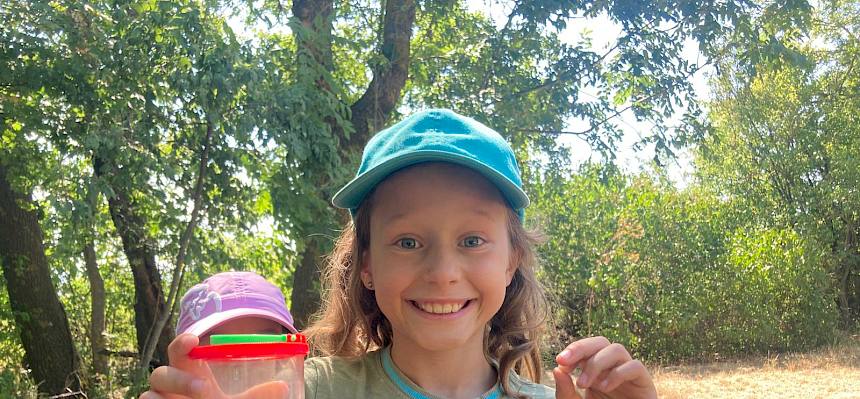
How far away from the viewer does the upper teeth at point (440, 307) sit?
4.79 ft

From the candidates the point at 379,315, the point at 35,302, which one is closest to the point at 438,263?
the point at 379,315

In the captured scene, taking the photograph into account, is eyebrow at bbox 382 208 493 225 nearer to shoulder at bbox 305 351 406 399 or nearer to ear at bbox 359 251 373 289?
ear at bbox 359 251 373 289

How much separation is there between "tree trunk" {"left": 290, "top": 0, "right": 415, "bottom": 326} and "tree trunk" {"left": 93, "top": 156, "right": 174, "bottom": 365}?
115 centimetres

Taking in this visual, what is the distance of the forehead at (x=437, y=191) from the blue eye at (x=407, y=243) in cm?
5

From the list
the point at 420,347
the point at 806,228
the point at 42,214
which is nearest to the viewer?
the point at 420,347

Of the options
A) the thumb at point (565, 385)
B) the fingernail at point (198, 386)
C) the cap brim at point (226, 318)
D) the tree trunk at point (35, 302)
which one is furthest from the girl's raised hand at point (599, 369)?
the tree trunk at point (35, 302)

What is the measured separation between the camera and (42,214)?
17.7 feet

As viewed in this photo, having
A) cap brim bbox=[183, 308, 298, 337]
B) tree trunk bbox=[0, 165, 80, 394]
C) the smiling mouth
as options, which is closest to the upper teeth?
the smiling mouth

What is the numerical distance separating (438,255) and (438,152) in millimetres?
195

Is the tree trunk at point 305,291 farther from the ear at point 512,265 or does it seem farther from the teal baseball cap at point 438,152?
the teal baseball cap at point 438,152

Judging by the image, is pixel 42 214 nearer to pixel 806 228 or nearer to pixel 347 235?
pixel 347 235

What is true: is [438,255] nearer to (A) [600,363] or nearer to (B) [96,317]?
(A) [600,363]

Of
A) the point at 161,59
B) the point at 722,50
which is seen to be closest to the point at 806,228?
the point at 722,50

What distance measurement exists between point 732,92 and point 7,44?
13.4 metres
